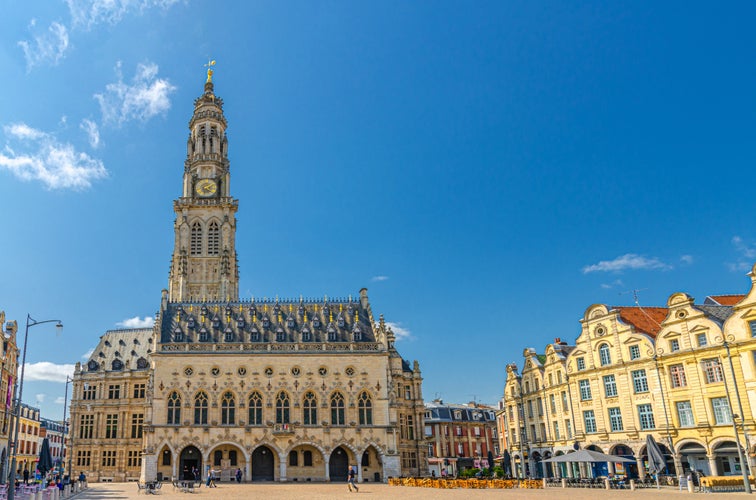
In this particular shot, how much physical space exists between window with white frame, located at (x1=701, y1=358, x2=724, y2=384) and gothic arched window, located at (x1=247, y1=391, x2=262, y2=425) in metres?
35.6

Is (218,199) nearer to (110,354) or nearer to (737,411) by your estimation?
(110,354)

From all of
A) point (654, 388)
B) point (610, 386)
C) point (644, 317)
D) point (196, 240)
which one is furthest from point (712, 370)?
point (196, 240)

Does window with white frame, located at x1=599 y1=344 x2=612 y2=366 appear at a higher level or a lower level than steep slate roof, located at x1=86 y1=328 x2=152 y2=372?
lower

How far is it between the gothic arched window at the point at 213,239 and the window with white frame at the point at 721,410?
6167 cm

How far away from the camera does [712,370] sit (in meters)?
41.0

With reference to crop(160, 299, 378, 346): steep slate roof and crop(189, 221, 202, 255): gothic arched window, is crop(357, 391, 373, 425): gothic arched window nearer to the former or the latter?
crop(160, 299, 378, 346): steep slate roof

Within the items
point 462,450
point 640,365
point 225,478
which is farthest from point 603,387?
point 462,450

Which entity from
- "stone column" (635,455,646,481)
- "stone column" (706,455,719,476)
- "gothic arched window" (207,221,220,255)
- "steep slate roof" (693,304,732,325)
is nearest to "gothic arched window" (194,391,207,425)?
"gothic arched window" (207,221,220,255)

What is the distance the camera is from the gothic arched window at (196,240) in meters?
82.5

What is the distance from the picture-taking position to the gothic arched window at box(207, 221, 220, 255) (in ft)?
271

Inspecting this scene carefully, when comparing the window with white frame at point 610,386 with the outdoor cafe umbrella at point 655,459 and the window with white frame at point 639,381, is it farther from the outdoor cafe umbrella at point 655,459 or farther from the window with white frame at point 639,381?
the outdoor cafe umbrella at point 655,459

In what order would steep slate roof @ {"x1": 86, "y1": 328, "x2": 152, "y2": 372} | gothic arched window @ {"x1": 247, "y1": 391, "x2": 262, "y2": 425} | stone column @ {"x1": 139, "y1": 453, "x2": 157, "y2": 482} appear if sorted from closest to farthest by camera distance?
1. stone column @ {"x1": 139, "y1": 453, "x2": 157, "y2": 482}
2. gothic arched window @ {"x1": 247, "y1": 391, "x2": 262, "y2": 425}
3. steep slate roof @ {"x1": 86, "y1": 328, "x2": 152, "y2": 372}

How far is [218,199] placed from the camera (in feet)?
279

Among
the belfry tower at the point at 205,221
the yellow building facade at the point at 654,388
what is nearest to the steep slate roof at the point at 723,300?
the yellow building facade at the point at 654,388
